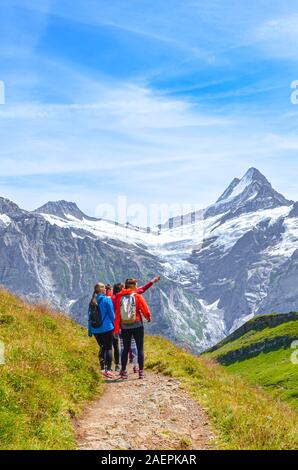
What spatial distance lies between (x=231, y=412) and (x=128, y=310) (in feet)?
20.7

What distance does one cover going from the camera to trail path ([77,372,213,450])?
12914 millimetres

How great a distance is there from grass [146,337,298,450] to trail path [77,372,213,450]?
1.40 ft

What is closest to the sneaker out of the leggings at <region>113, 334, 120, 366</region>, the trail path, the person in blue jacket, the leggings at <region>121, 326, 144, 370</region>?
the person in blue jacket

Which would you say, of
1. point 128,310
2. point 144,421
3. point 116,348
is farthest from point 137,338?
point 144,421

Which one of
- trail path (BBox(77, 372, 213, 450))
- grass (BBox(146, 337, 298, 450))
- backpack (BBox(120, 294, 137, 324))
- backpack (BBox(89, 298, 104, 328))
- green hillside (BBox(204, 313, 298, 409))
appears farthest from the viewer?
green hillside (BBox(204, 313, 298, 409))

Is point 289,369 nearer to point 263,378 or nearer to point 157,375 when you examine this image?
point 263,378

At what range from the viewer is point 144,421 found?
1469 cm

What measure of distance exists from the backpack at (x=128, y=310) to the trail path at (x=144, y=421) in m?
2.50

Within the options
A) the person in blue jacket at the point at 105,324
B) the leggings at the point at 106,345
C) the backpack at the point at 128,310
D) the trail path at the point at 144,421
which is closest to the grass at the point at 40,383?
the trail path at the point at 144,421

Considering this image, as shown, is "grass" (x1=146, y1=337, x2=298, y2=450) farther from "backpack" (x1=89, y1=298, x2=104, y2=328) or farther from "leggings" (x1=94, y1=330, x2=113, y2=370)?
"backpack" (x1=89, y1=298, x2=104, y2=328)

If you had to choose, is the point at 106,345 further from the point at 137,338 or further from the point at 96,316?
the point at 137,338

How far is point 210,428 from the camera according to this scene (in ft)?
47.7
